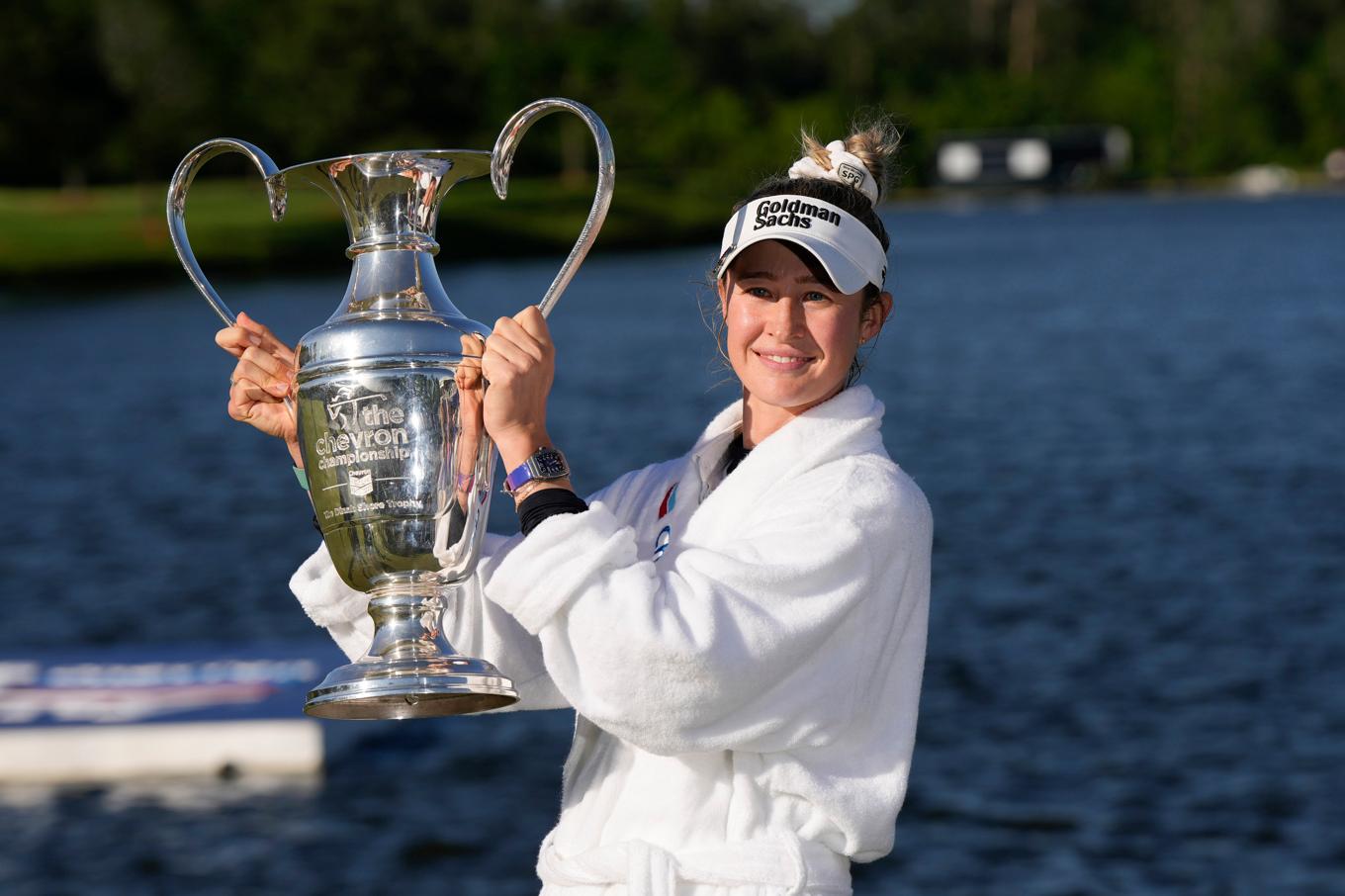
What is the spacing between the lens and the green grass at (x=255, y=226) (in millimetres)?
60875

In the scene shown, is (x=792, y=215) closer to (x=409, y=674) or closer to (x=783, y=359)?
(x=783, y=359)

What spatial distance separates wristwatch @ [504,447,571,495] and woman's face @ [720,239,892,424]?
377 mm

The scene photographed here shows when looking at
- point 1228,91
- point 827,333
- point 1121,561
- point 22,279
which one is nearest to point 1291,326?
point 1121,561

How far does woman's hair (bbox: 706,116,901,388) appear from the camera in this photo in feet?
10.3

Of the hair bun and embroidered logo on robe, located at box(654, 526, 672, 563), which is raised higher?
the hair bun

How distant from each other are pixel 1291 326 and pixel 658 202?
47280 millimetres

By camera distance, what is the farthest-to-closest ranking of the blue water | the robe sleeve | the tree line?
the tree line, the blue water, the robe sleeve

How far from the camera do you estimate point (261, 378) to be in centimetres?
342

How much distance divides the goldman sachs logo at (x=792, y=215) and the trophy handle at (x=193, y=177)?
0.82 metres

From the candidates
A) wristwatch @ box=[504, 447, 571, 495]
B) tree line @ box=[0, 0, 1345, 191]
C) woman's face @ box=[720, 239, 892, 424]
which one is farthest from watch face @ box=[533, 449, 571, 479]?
tree line @ box=[0, 0, 1345, 191]

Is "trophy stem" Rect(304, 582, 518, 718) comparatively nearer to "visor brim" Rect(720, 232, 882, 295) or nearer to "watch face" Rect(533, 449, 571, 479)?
"watch face" Rect(533, 449, 571, 479)

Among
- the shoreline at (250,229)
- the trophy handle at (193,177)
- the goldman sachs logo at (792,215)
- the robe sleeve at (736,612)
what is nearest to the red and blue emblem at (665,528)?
the robe sleeve at (736,612)

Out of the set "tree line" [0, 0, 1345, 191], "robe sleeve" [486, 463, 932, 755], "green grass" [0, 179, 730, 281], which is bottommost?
"robe sleeve" [486, 463, 932, 755]

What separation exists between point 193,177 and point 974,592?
54.5 feet
